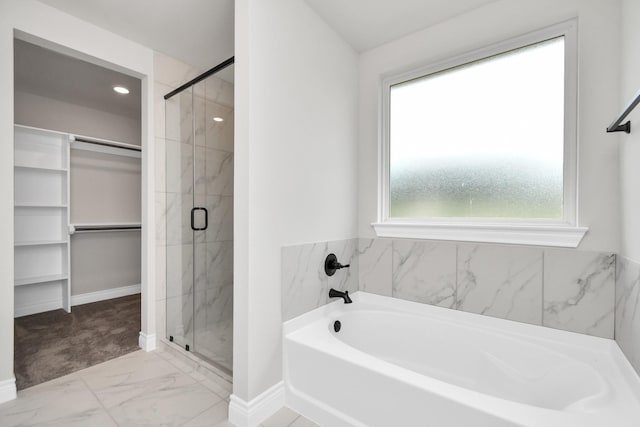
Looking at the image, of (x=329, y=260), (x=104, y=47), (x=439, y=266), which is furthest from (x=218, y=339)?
(x=104, y=47)

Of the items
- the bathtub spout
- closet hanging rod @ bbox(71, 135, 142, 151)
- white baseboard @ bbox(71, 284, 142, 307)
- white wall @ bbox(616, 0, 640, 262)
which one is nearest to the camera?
white wall @ bbox(616, 0, 640, 262)

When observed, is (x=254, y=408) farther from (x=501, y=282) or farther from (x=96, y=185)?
(x=96, y=185)

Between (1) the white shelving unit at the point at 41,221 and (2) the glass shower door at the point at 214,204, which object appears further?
(1) the white shelving unit at the point at 41,221

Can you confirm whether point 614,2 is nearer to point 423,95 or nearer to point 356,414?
point 423,95

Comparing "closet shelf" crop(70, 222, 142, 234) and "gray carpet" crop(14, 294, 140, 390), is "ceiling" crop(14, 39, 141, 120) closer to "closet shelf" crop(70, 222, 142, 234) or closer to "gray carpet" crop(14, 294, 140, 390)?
"closet shelf" crop(70, 222, 142, 234)

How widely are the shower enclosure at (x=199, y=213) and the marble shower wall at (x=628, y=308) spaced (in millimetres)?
2310

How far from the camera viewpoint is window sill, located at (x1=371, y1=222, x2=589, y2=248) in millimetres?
1510

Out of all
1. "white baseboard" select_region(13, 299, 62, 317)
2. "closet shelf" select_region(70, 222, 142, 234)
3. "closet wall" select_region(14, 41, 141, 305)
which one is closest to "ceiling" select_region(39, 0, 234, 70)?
"closet wall" select_region(14, 41, 141, 305)

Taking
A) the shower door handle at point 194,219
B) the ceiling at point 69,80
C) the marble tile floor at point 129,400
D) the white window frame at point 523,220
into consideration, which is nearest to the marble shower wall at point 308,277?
the white window frame at point 523,220

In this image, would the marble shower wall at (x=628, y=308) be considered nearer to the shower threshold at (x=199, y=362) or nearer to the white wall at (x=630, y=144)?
the white wall at (x=630, y=144)

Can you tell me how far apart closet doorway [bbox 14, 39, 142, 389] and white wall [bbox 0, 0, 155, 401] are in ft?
1.87

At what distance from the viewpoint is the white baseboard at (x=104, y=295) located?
3.41 meters

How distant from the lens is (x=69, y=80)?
286 centimetres

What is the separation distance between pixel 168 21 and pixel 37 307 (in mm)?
3271
